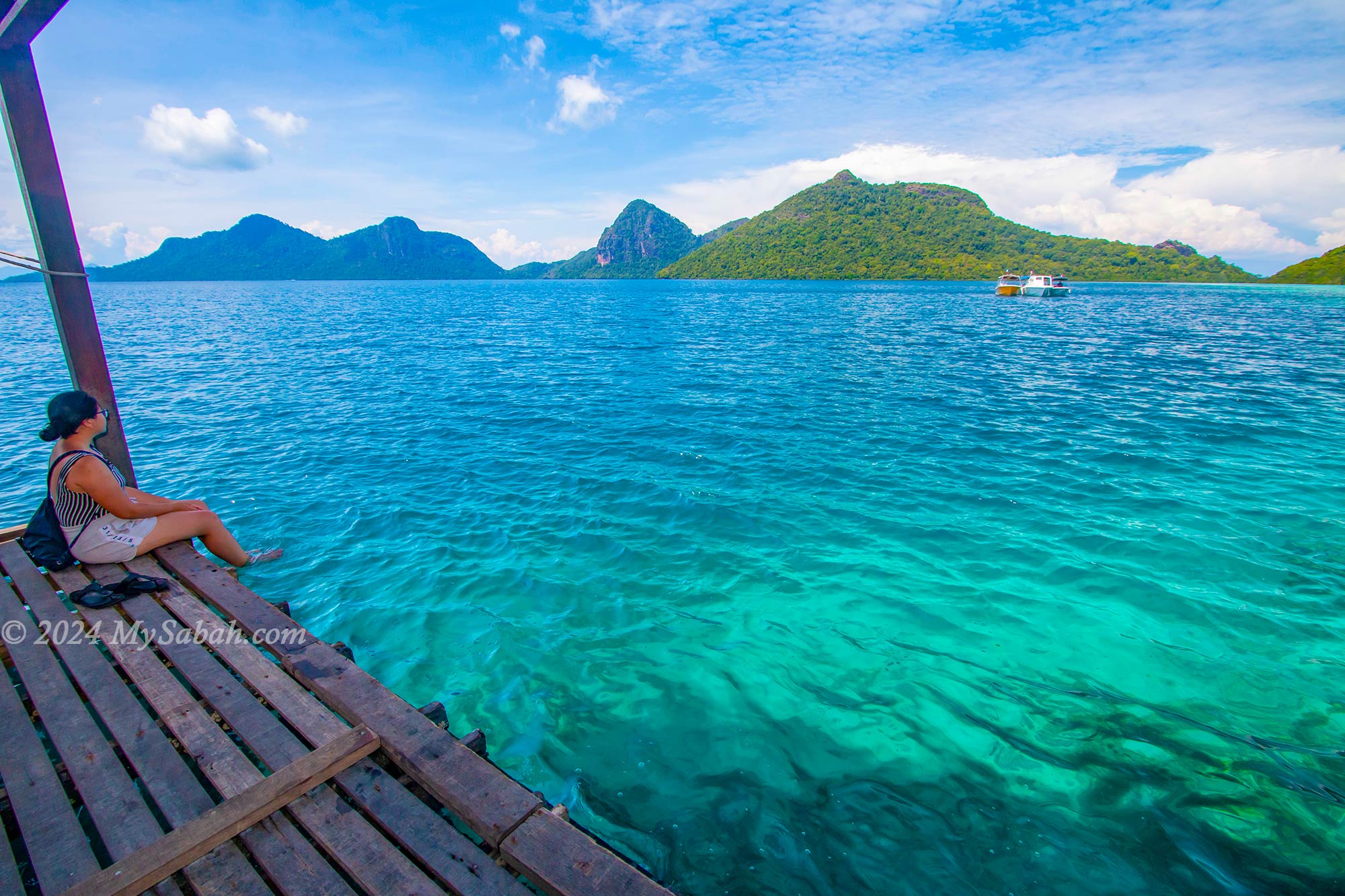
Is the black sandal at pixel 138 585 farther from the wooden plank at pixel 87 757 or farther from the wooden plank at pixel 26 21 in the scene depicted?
the wooden plank at pixel 26 21

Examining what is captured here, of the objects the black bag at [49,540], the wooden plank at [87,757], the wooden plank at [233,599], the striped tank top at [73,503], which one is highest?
Result: the striped tank top at [73,503]

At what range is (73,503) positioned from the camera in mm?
6664

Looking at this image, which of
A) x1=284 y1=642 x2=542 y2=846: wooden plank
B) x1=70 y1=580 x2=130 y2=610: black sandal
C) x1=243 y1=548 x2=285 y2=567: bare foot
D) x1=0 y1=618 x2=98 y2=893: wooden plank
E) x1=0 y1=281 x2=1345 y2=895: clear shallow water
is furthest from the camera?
x1=243 y1=548 x2=285 y2=567: bare foot

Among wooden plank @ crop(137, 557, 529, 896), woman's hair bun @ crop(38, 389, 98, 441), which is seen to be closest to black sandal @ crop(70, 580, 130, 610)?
wooden plank @ crop(137, 557, 529, 896)

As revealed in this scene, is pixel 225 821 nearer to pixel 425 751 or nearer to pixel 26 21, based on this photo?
pixel 425 751

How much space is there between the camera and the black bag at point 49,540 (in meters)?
6.50

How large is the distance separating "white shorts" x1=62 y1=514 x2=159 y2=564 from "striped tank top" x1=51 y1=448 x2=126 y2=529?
7cm

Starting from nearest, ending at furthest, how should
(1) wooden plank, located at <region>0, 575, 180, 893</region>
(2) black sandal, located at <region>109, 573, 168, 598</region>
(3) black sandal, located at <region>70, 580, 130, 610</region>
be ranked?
(1) wooden plank, located at <region>0, 575, 180, 893</region>, (3) black sandal, located at <region>70, 580, 130, 610</region>, (2) black sandal, located at <region>109, 573, 168, 598</region>

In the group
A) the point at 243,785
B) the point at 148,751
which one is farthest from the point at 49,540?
the point at 243,785

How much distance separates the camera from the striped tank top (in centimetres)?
659

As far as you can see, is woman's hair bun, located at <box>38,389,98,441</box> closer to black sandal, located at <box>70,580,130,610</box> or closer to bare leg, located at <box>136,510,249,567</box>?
bare leg, located at <box>136,510,249,567</box>

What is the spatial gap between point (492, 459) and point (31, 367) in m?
31.7

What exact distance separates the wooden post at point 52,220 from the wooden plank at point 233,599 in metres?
2.86

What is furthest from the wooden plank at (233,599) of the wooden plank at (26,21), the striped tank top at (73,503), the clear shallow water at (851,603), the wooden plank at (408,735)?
the wooden plank at (26,21)
